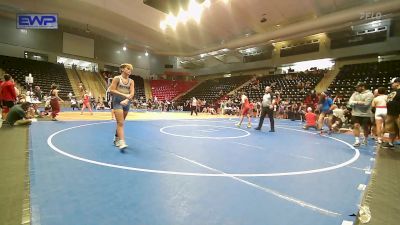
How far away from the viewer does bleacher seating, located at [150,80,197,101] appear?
116 feet

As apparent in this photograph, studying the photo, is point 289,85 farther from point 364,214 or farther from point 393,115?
point 364,214

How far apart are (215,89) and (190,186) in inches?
1192

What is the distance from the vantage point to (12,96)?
834cm

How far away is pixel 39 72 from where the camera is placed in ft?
81.4

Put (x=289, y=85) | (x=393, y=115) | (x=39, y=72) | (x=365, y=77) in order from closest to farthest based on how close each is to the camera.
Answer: (x=393, y=115) < (x=365, y=77) < (x=289, y=85) < (x=39, y=72)

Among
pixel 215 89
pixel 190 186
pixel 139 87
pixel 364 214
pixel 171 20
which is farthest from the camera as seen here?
pixel 139 87

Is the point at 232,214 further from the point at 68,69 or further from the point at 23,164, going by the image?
the point at 68,69

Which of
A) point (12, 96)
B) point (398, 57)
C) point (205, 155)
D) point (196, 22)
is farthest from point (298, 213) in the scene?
point (398, 57)

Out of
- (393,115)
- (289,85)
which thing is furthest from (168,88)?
(393,115)

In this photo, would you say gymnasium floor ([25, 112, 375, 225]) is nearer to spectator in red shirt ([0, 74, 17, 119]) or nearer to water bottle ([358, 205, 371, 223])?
water bottle ([358, 205, 371, 223])

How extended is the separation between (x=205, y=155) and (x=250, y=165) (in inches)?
37.2

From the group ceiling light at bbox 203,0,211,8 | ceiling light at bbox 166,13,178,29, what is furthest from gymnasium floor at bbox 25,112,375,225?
ceiling light at bbox 166,13,178,29

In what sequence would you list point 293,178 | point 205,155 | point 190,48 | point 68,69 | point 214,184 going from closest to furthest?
point 214,184 < point 293,178 < point 205,155 < point 68,69 < point 190,48

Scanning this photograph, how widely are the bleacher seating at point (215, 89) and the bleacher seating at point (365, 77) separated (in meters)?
12.3
